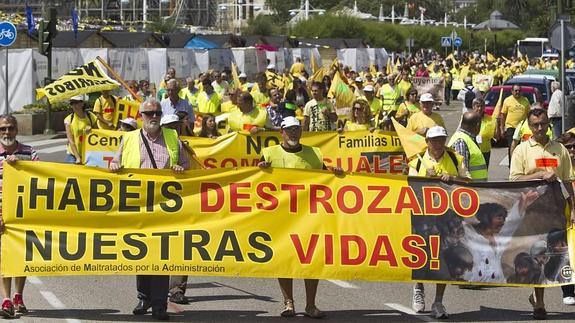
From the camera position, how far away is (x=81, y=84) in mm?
18688

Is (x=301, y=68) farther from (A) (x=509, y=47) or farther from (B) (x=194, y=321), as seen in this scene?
(A) (x=509, y=47)

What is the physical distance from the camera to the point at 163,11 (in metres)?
137

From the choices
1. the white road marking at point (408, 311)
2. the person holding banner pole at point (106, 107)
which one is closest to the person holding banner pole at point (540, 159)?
the white road marking at point (408, 311)

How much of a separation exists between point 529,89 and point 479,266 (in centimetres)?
2113

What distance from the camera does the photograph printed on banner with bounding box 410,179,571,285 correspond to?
10.6m

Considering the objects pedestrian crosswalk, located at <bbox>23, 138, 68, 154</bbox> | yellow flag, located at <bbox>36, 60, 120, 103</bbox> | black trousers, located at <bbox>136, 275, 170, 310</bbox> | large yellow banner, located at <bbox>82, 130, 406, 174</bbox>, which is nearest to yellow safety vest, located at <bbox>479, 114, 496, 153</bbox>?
large yellow banner, located at <bbox>82, 130, 406, 174</bbox>

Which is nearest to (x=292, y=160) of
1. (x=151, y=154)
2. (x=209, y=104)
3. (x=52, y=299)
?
(x=151, y=154)

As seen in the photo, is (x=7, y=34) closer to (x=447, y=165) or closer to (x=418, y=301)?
(x=447, y=165)

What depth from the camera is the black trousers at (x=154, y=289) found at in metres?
10.3

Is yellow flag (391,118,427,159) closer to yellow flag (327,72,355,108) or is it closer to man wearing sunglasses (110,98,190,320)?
man wearing sunglasses (110,98,190,320)

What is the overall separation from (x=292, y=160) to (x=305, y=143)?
5788mm

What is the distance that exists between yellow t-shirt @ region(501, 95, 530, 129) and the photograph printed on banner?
36.3 feet

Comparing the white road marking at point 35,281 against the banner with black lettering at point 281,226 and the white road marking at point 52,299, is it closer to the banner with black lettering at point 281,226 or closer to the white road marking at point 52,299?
the white road marking at point 52,299

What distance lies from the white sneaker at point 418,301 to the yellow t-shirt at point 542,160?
1192 mm
